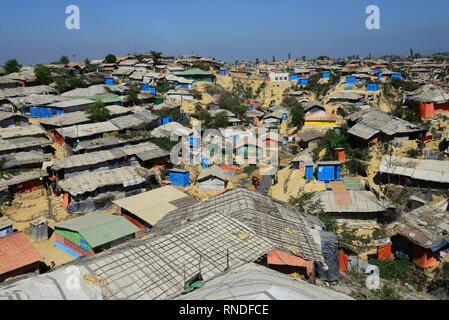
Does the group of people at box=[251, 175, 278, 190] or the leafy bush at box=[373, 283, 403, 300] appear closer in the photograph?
the leafy bush at box=[373, 283, 403, 300]

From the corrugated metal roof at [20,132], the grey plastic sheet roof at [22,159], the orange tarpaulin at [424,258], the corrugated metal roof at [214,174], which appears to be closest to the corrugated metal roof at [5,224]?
the grey plastic sheet roof at [22,159]

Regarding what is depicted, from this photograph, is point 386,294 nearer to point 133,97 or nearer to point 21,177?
point 21,177

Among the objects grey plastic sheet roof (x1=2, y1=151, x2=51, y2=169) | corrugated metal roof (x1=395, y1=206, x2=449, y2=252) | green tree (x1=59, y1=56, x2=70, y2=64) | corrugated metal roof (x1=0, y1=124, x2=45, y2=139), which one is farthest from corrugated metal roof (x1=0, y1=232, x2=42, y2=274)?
green tree (x1=59, y1=56, x2=70, y2=64)

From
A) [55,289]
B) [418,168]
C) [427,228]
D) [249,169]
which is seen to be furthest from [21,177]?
[418,168]

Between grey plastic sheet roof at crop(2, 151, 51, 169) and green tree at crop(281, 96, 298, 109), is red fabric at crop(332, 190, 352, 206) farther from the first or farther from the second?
green tree at crop(281, 96, 298, 109)
